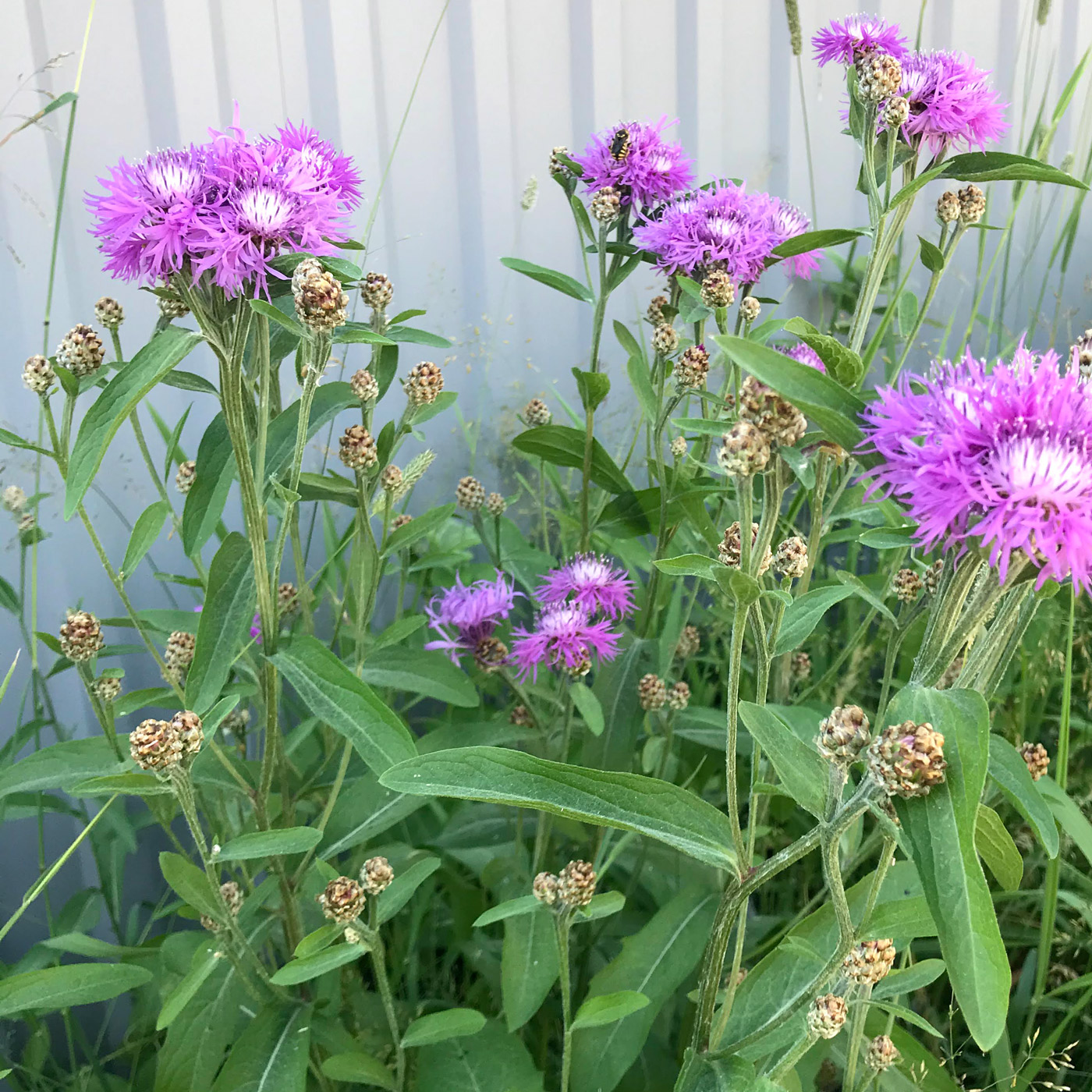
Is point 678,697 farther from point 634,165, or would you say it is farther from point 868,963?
point 634,165

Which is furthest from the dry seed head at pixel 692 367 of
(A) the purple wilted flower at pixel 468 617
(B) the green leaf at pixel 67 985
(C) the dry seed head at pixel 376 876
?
(B) the green leaf at pixel 67 985

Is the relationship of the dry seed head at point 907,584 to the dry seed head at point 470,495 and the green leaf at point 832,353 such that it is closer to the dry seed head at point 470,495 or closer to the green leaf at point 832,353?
the green leaf at point 832,353

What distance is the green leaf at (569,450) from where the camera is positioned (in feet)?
3.47

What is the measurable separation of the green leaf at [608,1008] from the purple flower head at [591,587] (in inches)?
16.8

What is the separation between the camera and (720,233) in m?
0.96

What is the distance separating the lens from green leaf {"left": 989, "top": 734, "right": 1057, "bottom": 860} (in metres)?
0.55

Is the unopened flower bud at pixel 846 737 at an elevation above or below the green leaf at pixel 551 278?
below

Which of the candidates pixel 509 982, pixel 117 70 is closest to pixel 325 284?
pixel 509 982

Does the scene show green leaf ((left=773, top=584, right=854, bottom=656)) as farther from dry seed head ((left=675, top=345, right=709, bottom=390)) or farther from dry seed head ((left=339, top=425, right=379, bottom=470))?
dry seed head ((left=339, top=425, right=379, bottom=470))

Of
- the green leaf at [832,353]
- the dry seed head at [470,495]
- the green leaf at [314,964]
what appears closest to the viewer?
the green leaf at [832,353]

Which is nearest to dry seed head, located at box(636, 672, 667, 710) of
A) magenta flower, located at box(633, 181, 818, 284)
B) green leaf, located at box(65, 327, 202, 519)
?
magenta flower, located at box(633, 181, 818, 284)

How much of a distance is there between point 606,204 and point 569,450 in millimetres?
289

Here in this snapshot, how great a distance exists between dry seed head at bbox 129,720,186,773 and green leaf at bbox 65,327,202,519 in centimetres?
16

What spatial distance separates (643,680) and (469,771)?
1.42 ft
